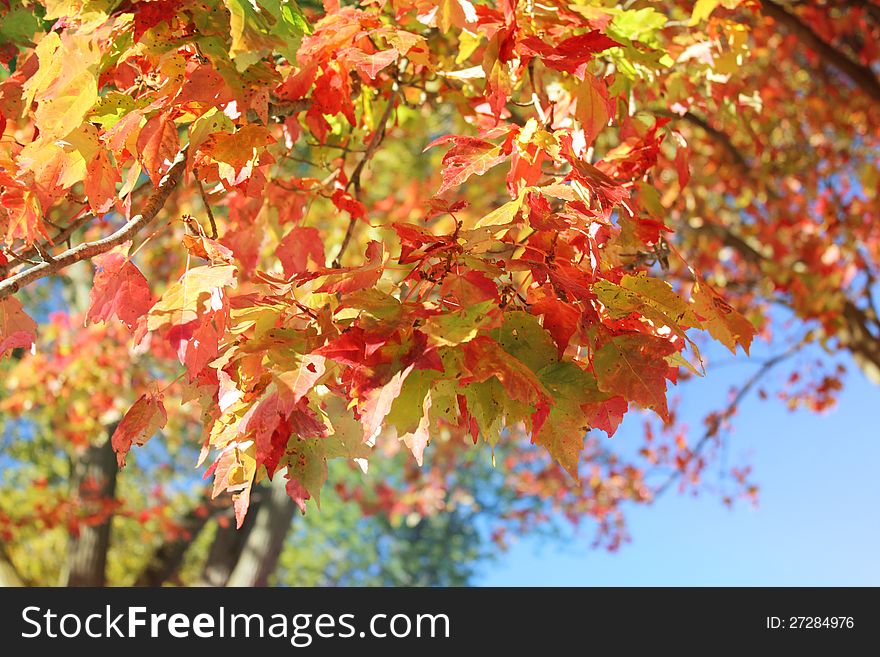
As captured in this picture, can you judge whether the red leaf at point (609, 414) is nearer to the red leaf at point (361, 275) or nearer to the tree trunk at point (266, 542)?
the red leaf at point (361, 275)

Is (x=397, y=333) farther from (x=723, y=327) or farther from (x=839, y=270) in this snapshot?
(x=839, y=270)

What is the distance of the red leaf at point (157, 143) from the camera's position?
1.36 metres

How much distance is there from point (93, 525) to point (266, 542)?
1.58m

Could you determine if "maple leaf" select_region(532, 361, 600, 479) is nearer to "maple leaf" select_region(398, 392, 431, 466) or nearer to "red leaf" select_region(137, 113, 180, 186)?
"maple leaf" select_region(398, 392, 431, 466)


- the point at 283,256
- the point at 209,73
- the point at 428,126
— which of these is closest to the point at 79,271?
the point at 428,126

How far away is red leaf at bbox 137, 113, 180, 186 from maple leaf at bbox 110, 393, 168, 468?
426 millimetres

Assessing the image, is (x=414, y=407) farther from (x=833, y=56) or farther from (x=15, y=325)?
(x=833, y=56)

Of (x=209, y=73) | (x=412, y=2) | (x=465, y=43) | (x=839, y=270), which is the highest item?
(x=839, y=270)

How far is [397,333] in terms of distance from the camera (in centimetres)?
111

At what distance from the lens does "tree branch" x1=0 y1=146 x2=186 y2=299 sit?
1.38 metres

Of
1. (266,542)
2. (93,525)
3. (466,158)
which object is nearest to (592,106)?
(466,158)

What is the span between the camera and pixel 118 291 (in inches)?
54.8

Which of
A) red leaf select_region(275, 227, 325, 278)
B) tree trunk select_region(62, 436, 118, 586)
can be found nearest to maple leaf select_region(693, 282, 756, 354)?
red leaf select_region(275, 227, 325, 278)

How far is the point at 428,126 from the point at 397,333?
19.7ft
